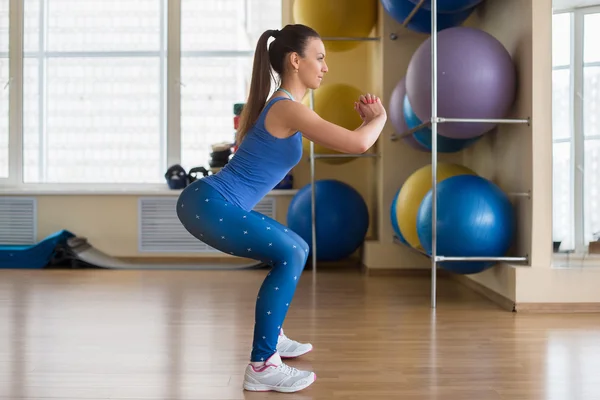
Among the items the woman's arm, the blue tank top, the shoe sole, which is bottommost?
the shoe sole

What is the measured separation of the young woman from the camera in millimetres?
1911

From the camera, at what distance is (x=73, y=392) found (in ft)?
6.12

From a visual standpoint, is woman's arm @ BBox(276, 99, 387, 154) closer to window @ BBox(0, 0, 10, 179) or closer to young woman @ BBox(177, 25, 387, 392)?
young woman @ BBox(177, 25, 387, 392)

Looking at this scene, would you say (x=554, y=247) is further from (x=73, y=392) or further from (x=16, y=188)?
(x=16, y=188)

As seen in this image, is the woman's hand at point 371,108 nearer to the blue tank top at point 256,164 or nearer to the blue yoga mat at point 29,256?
the blue tank top at point 256,164

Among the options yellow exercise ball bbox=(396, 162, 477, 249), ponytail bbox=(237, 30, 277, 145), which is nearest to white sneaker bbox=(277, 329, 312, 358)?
ponytail bbox=(237, 30, 277, 145)

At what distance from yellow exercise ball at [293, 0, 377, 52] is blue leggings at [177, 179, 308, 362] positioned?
8.99ft

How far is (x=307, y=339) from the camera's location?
8.37ft

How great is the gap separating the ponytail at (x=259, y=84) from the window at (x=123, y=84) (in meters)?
3.56

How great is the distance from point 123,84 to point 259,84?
3.88m

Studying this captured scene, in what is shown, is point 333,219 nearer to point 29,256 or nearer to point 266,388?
point 29,256

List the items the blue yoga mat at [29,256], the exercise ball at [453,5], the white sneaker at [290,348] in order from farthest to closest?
the blue yoga mat at [29,256] → the exercise ball at [453,5] → the white sneaker at [290,348]

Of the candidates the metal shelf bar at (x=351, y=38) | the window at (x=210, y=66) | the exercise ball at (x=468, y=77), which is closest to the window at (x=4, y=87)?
the window at (x=210, y=66)

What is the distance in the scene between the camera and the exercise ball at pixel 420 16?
150 inches
